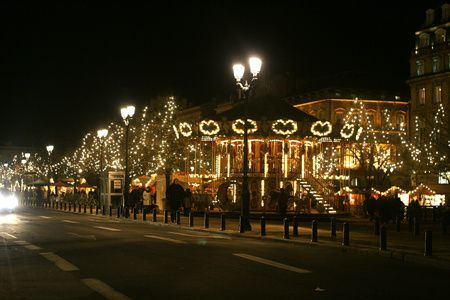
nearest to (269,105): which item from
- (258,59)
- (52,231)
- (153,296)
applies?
(258,59)

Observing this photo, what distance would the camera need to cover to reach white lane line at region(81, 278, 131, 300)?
11156mm

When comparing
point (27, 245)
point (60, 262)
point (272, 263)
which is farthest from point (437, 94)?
point (60, 262)

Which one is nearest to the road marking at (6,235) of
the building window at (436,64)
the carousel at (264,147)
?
the carousel at (264,147)

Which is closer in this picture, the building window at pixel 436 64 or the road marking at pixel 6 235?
the road marking at pixel 6 235

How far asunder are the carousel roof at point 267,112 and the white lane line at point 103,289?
32.9 meters

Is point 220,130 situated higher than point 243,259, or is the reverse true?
point 220,130

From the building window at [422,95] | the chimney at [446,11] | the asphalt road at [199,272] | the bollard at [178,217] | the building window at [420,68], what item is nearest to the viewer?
the asphalt road at [199,272]

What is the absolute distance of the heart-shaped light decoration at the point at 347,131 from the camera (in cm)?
4759

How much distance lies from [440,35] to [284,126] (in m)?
37.9

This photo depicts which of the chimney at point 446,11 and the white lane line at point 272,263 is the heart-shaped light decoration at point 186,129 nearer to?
the white lane line at point 272,263

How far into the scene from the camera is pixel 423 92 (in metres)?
81.7

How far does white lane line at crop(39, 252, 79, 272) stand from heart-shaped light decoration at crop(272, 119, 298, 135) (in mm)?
28740

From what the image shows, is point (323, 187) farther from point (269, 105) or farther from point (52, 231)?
point (52, 231)

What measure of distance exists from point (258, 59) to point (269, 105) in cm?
1919
